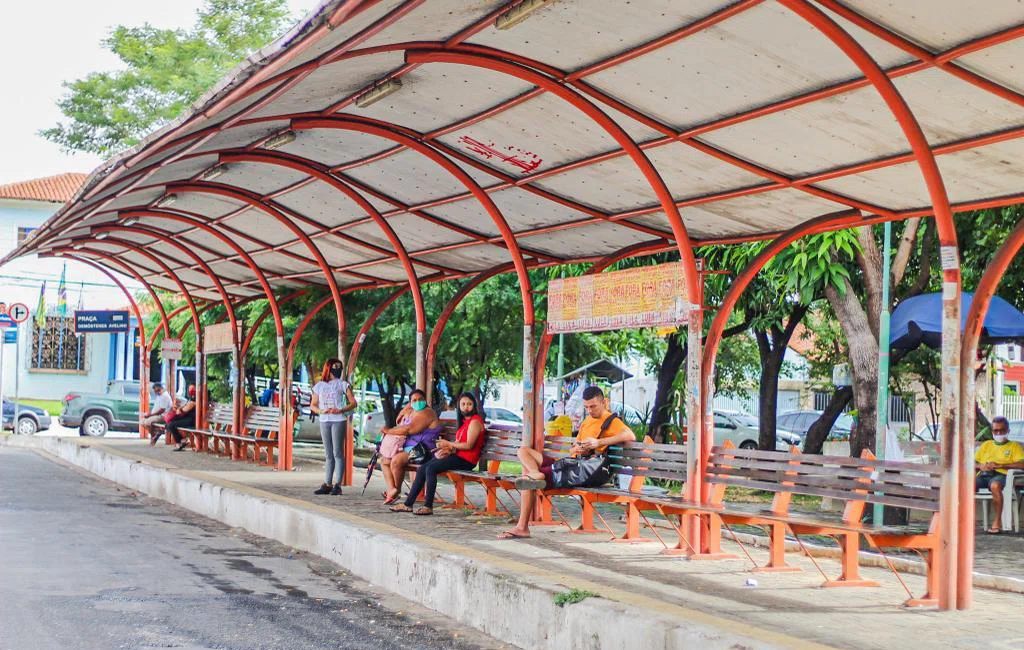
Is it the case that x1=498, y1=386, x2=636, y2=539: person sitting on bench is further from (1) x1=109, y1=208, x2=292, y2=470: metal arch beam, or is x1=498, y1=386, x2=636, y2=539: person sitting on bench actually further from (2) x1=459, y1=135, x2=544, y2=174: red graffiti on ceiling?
(1) x1=109, y1=208, x2=292, y2=470: metal arch beam

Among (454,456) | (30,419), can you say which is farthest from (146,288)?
(454,456)

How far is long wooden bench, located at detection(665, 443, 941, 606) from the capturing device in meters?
7.69

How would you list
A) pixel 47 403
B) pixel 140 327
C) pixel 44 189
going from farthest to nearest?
pixel 44 189 < pixel 47 403 < pixel 140 327

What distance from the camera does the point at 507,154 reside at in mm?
11312

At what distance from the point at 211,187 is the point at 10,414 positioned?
2616cm

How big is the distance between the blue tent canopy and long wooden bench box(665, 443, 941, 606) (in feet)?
16.1

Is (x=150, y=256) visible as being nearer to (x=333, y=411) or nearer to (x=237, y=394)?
(x=237, y=394)

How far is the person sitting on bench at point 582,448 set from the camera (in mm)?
10914

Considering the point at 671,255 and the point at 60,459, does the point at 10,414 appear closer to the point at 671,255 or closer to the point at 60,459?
the point at 60,459

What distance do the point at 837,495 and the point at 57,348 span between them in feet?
152

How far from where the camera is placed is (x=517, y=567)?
819 centimetres

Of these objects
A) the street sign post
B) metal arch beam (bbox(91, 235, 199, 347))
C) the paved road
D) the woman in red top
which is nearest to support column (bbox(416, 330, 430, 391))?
the woman in red top

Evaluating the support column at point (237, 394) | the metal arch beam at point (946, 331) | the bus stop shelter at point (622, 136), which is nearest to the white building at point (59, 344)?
the support column at point (237, 394)

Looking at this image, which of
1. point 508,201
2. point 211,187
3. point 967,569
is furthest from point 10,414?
point 967,569
